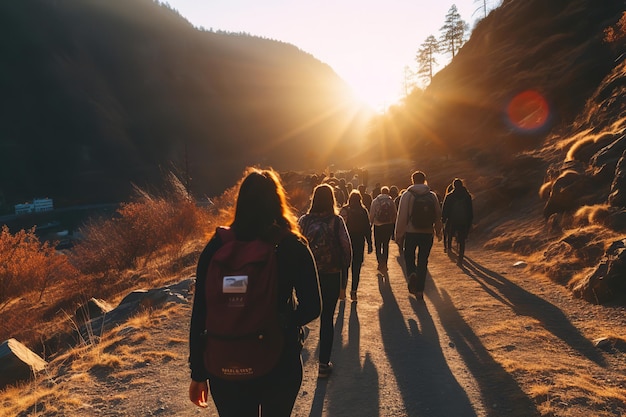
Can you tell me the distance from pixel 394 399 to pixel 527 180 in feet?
45.8

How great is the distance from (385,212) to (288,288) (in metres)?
6.53

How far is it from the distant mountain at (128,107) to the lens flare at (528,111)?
2115 inches

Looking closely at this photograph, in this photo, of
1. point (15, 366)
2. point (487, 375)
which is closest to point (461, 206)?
point (487, 375)

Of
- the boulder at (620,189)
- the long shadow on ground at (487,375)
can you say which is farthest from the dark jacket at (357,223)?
the boulder at (620,189)

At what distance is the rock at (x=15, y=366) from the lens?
5570 mm

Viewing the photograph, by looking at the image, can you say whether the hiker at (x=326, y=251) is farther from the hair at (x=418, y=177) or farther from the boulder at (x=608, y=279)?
the boulder at (x=608, y=279)

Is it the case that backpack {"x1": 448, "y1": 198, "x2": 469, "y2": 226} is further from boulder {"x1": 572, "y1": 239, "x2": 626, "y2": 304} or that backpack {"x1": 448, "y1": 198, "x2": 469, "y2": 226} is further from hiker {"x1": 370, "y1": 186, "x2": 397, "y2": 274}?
boulder {"x1": 572, "y1": 239, "x2": 626, "y2": 304}

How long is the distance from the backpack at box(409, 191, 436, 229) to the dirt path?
154cm

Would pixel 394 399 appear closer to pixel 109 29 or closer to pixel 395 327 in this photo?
pixel 395 327

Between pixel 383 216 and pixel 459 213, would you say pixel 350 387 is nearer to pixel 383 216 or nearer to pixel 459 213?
pixel 383 216

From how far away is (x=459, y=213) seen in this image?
936 centimetres

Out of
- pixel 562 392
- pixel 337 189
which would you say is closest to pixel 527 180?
pixel 337 189

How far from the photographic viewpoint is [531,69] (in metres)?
33.5

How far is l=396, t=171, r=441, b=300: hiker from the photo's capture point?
6.53m
